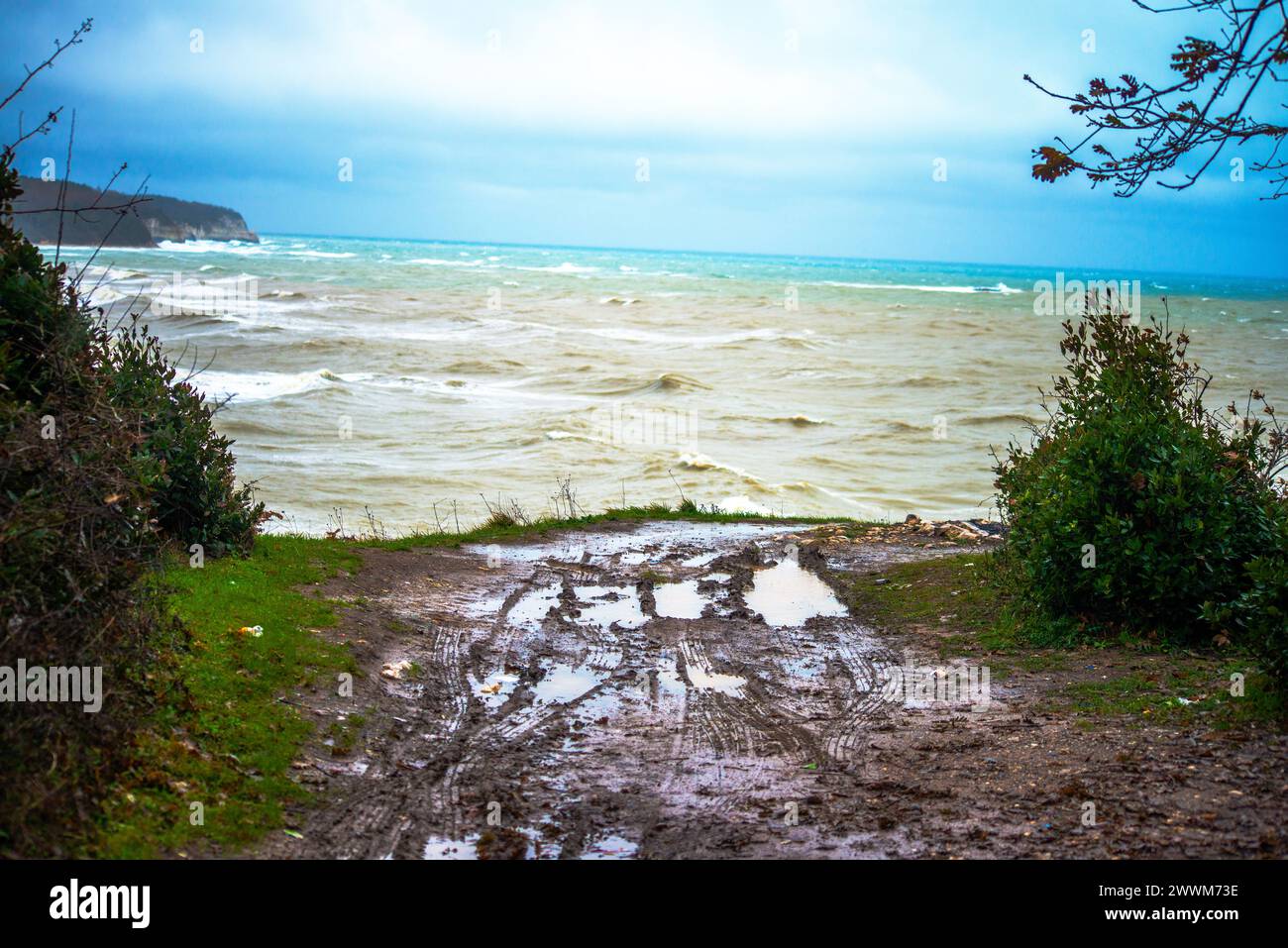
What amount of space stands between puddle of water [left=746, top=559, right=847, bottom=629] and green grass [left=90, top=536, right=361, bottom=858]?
4.51m

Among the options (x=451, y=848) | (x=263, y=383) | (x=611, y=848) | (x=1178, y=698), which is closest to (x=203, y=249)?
(x=263, y=383)

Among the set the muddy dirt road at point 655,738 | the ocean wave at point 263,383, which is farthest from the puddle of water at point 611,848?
the ocean wave at point 263,383

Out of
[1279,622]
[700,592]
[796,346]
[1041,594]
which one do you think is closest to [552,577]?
[700,592]

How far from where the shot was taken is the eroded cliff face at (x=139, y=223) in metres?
90.5

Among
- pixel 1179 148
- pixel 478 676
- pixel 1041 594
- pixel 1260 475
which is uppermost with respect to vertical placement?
pixel 1179 148

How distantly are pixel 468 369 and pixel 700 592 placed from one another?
95.5 ft

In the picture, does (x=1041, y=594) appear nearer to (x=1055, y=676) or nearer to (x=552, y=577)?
(x=1055, y=676)

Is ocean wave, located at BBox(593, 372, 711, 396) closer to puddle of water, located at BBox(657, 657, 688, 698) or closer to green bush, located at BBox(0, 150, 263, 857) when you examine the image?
puddle of water, located at BBox(657, 657, 688, 698)

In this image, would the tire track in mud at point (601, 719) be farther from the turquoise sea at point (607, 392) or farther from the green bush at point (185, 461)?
the turquoise sea at point (607, 392)

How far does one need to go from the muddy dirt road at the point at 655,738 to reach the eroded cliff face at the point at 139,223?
252 feet

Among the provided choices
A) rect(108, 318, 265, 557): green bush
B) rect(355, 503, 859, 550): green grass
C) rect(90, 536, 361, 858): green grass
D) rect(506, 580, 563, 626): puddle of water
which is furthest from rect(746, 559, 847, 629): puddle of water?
rect(108, 318, 265, 557): green bush

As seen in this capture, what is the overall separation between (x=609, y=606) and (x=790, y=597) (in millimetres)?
2083

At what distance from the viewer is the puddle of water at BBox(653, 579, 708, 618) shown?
1043 cm
